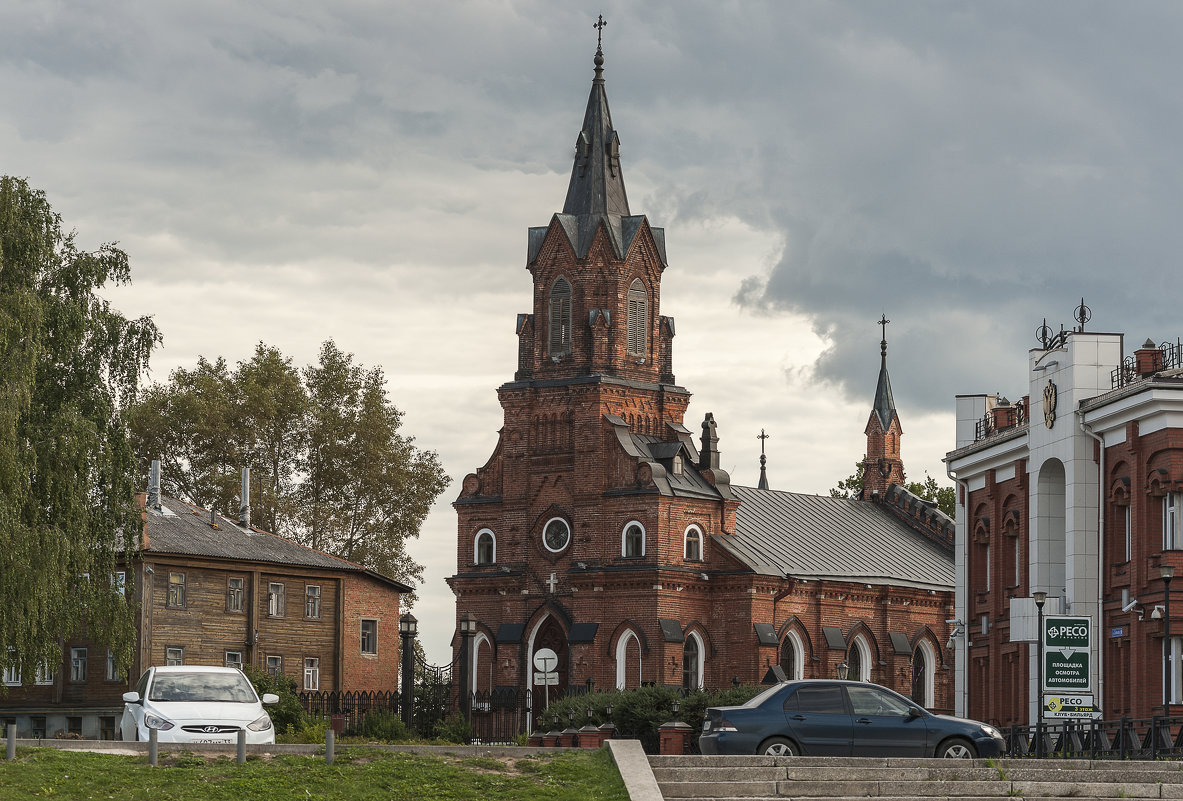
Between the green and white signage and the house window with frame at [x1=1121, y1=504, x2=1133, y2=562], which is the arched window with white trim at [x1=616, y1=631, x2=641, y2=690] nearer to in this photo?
the house window with frame at [x1=1121, y1=504, x2=1133, y2=562]

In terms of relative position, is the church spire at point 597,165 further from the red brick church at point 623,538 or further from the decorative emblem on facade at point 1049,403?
the decorative emblem on facade at point 1049,403

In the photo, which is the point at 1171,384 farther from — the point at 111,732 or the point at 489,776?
the point at 111,732

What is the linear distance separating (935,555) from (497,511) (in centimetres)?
2133

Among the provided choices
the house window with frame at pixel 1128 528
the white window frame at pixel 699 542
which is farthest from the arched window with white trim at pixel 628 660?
the house window with frame at pixel 1128 528

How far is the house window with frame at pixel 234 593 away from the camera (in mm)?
61406

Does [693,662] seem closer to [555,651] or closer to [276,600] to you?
[555,651]

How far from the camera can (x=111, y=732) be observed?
57.7 metres

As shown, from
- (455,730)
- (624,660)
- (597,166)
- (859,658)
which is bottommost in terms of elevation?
(455,730)

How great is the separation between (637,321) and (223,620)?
21.5 meters

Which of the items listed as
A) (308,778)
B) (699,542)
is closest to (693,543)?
(699,542)

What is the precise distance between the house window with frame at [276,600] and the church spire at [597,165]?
20.7 meters

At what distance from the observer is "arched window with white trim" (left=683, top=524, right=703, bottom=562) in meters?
70.4

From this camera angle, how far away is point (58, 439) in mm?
38500

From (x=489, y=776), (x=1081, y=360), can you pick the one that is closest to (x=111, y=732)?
(x=1081, y=360)
